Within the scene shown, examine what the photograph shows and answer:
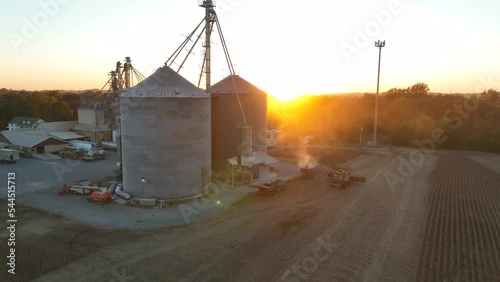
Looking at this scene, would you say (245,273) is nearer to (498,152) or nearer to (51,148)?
(51,148)

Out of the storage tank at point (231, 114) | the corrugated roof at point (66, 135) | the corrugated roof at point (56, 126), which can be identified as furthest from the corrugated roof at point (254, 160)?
the corrugated roof at point (56, 126)

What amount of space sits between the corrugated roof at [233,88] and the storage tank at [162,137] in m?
7.87

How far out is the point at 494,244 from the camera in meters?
21.6

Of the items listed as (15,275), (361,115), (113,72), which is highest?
(113,72)

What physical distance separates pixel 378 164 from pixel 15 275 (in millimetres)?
43562

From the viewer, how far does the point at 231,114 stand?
37.2 m

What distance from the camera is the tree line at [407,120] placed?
68.6 metres

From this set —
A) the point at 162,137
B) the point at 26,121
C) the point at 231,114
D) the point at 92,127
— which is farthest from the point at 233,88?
the point at 26,121

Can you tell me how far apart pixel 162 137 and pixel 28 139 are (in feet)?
127

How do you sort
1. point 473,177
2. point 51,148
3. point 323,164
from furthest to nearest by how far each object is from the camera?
1. point 51,148
2. point 323,164
3. point 473,177

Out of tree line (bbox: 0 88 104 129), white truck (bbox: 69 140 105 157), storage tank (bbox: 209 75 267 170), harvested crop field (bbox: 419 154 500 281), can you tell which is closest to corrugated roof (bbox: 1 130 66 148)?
white truck (bbox: 69 140 105 157)

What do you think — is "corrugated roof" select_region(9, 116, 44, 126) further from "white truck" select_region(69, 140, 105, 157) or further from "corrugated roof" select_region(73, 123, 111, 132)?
"white truck" select_region(69, 140, 105, 157)

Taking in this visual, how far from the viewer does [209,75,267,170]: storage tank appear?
37156mm

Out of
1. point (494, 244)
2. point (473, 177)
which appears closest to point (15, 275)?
point (494, 244)
